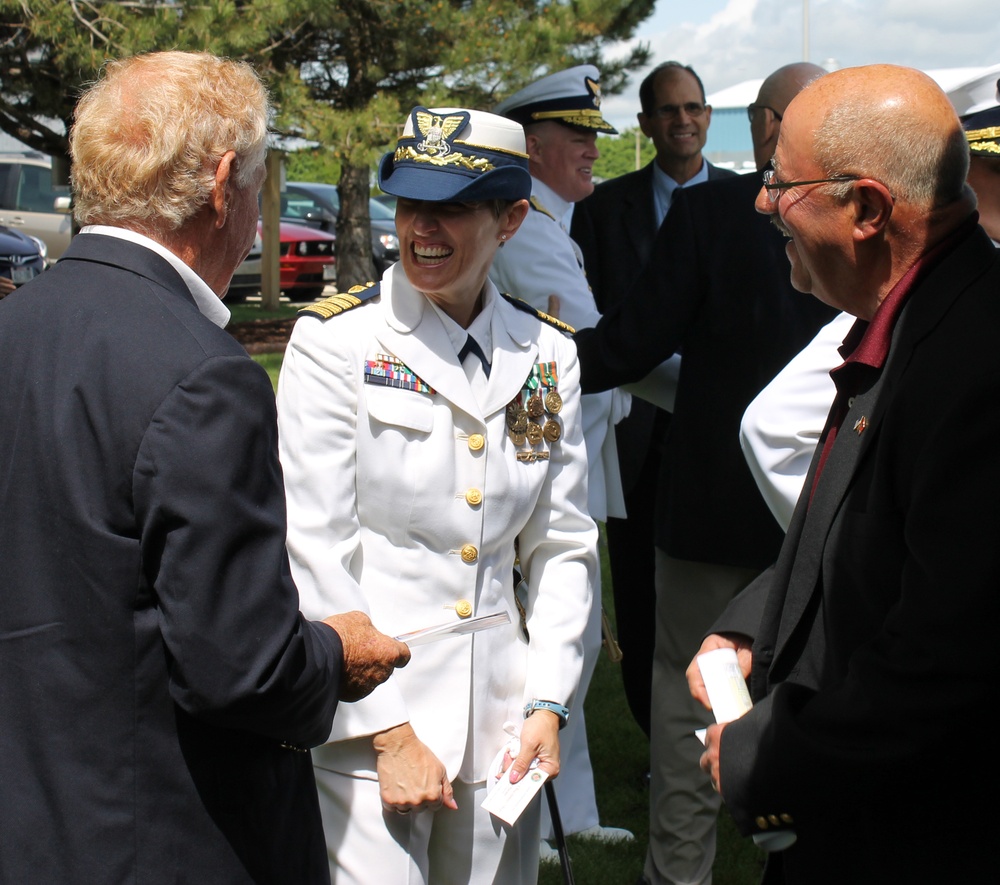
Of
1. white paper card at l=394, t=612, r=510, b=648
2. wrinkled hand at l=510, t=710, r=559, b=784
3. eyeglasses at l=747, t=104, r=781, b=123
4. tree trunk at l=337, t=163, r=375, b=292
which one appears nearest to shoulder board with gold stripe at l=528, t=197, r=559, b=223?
eyeglasses at l=747, t=104, r=781, b=123

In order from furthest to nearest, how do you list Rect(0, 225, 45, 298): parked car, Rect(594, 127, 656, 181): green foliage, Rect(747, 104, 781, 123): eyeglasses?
Rect(594, 127, 656, 181): green foliage → Rect(0, 225, 45, 298): parked car → Rect(747, 104, 781, 123): eyeglasses

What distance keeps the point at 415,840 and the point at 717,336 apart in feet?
5.37

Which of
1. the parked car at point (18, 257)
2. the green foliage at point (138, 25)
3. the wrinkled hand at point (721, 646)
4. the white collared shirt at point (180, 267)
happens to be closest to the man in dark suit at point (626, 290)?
the wrinkled hand at point (721, 646)

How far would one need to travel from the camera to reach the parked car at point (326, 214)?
1939cm

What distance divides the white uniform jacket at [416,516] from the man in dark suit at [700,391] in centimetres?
86

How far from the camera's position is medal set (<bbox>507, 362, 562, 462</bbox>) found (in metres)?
2.59

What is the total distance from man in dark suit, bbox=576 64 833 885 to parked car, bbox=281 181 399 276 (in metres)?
15.7

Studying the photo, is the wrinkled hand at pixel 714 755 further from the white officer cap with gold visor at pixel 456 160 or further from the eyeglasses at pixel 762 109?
the eyeglasses at pixel 762 109

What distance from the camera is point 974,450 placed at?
1.58 m

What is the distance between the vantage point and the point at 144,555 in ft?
5.49

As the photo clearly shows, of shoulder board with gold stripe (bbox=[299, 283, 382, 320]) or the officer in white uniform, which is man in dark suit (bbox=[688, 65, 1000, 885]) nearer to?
shoulder board with gold stripe (bbox=[299, 283, 382, 320])

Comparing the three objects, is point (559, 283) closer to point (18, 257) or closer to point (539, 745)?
point (539, 745)

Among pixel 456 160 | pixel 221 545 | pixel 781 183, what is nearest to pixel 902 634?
pixel 781 183

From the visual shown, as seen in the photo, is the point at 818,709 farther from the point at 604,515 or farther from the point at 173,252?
the point at 604,515
